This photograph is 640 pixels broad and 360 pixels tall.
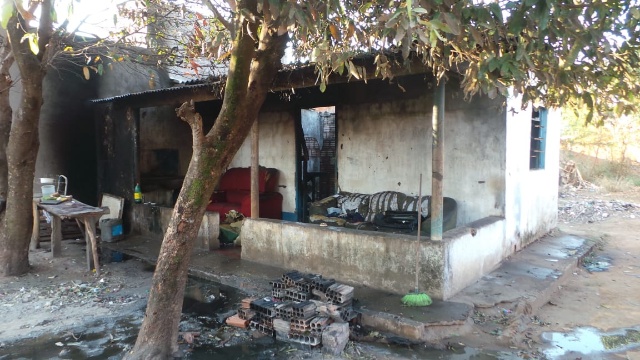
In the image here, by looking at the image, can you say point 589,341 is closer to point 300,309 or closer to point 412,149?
point 300,309

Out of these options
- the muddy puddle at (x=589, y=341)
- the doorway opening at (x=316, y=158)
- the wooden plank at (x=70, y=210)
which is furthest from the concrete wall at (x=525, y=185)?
the wooden plank at (x=70, y=210)

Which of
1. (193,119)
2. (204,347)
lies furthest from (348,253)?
(193,119)

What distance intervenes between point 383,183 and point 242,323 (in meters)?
4.21

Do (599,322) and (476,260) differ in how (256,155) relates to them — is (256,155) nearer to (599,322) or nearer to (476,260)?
(476,260)

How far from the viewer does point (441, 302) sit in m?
4.94

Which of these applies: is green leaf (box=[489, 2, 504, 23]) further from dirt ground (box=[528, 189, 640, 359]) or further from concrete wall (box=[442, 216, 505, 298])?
dirt ground (box=[528, 189, 640, 359])

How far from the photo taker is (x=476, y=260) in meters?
5.82

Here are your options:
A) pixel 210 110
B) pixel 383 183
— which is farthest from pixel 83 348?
pixel 210 110

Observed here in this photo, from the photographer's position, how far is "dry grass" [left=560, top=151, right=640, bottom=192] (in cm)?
Answer: 1748

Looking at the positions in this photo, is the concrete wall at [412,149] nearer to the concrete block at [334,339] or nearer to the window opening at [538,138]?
the window opening at [538,138]

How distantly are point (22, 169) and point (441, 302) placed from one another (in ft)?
19.6

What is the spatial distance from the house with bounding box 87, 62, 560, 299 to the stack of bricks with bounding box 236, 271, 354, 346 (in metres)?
A: 1.00

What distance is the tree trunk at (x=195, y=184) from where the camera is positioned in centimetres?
373

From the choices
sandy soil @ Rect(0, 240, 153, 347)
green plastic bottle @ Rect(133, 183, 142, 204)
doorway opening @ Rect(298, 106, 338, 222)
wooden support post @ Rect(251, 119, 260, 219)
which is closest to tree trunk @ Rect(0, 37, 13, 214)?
sandy soil @ Rect(0, 240, 153, 347)
